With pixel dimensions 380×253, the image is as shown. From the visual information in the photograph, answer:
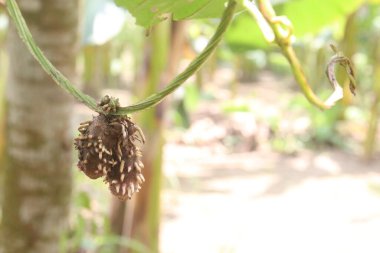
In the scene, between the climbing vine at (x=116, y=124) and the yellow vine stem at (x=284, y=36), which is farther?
the yellow vine stem at (x=284, y=36)

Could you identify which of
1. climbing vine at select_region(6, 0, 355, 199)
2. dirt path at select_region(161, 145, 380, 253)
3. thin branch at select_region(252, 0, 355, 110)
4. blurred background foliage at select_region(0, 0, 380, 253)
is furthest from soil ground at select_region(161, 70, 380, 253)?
climbing vine at select_region(6, 0, 355, 199)

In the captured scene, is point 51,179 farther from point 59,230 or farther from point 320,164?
point 320,164

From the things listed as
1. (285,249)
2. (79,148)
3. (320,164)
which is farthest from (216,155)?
(79,148)

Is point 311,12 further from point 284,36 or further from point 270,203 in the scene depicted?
point 270,203

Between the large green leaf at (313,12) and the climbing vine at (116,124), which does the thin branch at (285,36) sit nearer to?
the climbing vine at (116,124)

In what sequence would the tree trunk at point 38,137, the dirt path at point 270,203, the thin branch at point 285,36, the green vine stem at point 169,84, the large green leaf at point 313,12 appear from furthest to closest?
1. the dirt path at point 270,203
2. the large green leaf at point 313,12
3. the tree trunk at point 38,137
4. the thin branch at point 285,36
5. the green vine stem at point 169,84

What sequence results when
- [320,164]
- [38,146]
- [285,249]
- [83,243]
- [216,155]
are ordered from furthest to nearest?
1. [216,155]
2. [320,164]
3. [285,249]
4. [83,243]
5. [38,146]

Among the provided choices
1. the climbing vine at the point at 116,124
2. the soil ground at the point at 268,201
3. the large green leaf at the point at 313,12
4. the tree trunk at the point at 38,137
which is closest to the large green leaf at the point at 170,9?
the climbing vine at the point at 116,124
